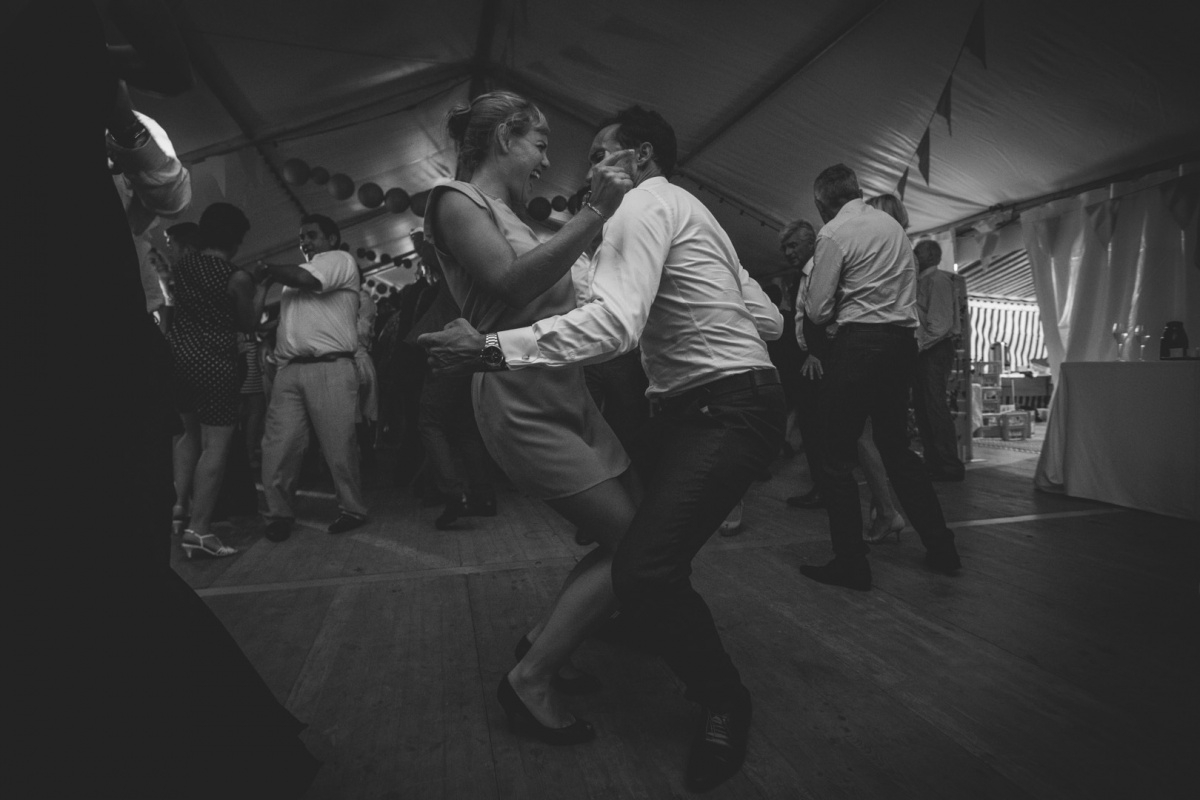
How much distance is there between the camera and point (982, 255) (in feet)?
19.1

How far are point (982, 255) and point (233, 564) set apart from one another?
6254 millimetres

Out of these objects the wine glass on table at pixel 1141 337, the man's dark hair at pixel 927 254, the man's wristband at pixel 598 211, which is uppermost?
the man's dark hair at pixel 927 254

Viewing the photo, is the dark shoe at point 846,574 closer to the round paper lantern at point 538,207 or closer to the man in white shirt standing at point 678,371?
the man in white shirt standing at point 678,371

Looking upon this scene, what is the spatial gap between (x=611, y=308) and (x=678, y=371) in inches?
12.8

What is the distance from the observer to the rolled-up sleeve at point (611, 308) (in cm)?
116

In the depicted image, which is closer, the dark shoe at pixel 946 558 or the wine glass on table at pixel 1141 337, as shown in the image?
the dark shoe at pixel 946 558

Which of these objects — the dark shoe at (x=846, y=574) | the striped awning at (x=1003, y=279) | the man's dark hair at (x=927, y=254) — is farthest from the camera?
the striped awning at (x=1003, y=279)

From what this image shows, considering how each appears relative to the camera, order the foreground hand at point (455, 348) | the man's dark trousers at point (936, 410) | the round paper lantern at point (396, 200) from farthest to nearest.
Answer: the round paper lantern at point (396, 200), the man's dark trousers at point (936, 410), the foreground hand at point (455, 348)

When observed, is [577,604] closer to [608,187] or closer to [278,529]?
[608,187]

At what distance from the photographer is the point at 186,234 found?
3236 mm

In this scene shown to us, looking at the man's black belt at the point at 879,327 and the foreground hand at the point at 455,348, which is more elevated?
the man's black belt at the point at 879,327

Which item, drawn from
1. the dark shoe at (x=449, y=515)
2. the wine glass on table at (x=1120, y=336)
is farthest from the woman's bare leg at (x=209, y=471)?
the wine glass on table at (x=1120, y=336)

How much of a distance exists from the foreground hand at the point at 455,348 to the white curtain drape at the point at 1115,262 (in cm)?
502

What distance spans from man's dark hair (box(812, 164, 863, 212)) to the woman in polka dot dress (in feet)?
8.97
